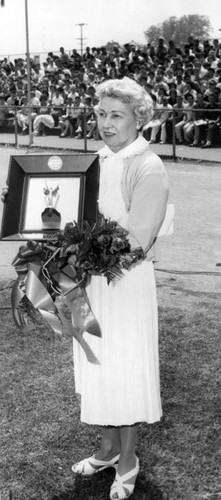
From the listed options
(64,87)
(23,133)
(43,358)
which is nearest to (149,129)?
(23,133)

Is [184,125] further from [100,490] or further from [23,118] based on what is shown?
[100,490]

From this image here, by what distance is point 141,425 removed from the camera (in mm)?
4086

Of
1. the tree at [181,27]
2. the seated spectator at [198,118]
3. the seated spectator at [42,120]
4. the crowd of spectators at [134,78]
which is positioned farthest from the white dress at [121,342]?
the tree at [181,27]

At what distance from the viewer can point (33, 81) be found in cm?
2683

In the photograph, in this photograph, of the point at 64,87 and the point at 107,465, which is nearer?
the point at 107,465

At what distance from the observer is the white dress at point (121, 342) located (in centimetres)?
319

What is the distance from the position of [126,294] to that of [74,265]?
0.94 ft

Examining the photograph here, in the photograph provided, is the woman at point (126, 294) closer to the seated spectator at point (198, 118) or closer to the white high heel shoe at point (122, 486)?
the white high heel shoe at point (122, 486)

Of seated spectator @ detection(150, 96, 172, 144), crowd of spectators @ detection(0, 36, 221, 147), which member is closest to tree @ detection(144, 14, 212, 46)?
crowd of spectators @ detection(0, 36, 221, 147)

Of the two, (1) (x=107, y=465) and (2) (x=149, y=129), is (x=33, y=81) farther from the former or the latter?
(1) (x=107, y=465)

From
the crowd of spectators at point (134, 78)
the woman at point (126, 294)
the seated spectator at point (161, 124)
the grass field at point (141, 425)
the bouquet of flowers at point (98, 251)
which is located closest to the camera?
the bouquet of flowers at point (98, 251)

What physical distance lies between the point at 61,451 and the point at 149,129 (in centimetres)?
1452

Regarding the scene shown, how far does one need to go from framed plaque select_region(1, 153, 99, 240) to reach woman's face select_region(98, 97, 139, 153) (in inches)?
5.4

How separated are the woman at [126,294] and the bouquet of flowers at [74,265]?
0.07 m
